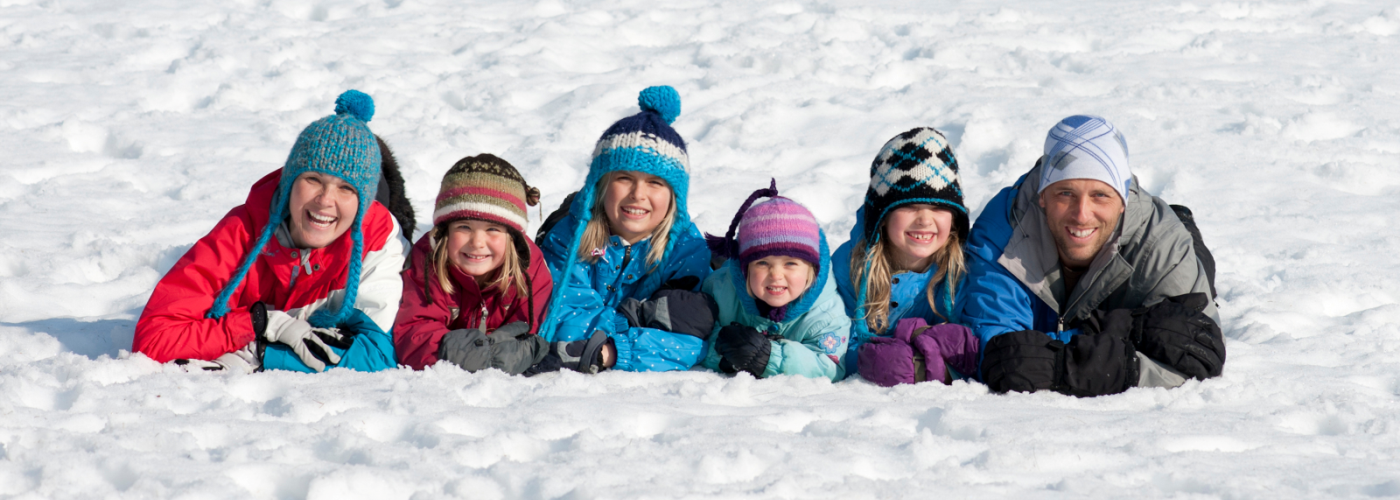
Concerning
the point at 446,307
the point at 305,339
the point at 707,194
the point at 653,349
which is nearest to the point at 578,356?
the point at 653,349

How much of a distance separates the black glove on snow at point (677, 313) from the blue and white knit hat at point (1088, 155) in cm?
130

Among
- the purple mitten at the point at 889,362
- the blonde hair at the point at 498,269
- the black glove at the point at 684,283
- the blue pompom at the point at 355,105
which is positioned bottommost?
the purple mitten at the point at 889,362

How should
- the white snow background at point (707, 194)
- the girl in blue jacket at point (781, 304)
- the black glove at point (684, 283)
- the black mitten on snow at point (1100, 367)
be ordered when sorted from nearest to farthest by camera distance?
the white snow background at point (707, 194), the black mitten on snow at point (1100, 367), the girl in blue jacket at point (781, 304), the black glove at point (684, 283)

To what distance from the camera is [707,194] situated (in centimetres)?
573

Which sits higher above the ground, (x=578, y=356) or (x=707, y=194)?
(x=707, y=194)

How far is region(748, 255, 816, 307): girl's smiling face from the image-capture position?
373 cm

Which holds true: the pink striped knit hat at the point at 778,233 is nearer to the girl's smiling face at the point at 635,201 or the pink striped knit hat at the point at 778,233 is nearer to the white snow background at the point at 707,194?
the girl's smiling face at the point at 635,201

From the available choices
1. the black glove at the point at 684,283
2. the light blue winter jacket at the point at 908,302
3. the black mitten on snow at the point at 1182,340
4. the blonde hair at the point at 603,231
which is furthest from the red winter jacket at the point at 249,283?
the black mitten on snow at the point at 1182,340

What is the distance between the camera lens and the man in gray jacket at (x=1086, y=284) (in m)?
3.34

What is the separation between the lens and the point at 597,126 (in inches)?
261

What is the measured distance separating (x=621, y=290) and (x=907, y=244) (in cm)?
113

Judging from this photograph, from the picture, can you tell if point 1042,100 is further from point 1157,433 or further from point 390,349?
point 390,349

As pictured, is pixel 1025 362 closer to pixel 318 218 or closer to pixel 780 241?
pixel 780 241

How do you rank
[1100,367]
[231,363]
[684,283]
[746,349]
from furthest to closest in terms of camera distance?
1. [684,283]
2. [746,349]
3. [231,363]
4. [1100,367]
